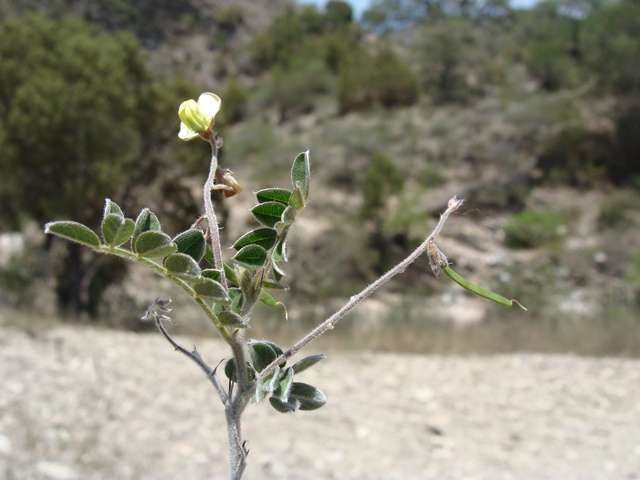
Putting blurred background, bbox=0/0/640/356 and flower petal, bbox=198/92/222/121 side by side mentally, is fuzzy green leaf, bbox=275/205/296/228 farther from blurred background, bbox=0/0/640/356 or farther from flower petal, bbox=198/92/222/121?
blurred background, bbox=0/0/640/356

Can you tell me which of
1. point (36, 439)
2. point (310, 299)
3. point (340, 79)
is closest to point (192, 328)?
point (310, 299)

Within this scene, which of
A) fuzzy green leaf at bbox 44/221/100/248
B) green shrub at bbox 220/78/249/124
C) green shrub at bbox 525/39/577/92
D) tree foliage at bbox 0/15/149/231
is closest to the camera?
fuzzy green leaf at bbox 44/221/100/248

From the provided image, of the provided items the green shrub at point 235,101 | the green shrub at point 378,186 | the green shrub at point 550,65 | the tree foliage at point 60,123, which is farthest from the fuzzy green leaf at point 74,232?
the green shrub at point 235,101

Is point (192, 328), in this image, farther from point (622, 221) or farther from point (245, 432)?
point (622, 221)

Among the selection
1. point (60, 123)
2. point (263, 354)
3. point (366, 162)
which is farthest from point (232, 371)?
point (366, 162)

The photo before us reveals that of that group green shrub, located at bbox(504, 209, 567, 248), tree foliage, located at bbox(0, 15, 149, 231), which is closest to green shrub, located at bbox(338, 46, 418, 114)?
green shrub, located at bbox(504, 209, 567, 248)

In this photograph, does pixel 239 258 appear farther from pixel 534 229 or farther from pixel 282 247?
pixel 534 229

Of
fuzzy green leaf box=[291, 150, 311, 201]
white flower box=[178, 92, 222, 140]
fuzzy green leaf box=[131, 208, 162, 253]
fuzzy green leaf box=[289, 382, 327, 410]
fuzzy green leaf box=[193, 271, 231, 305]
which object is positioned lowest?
Answer: fuzzy green leaf box=[289, 382, 327, 410]
